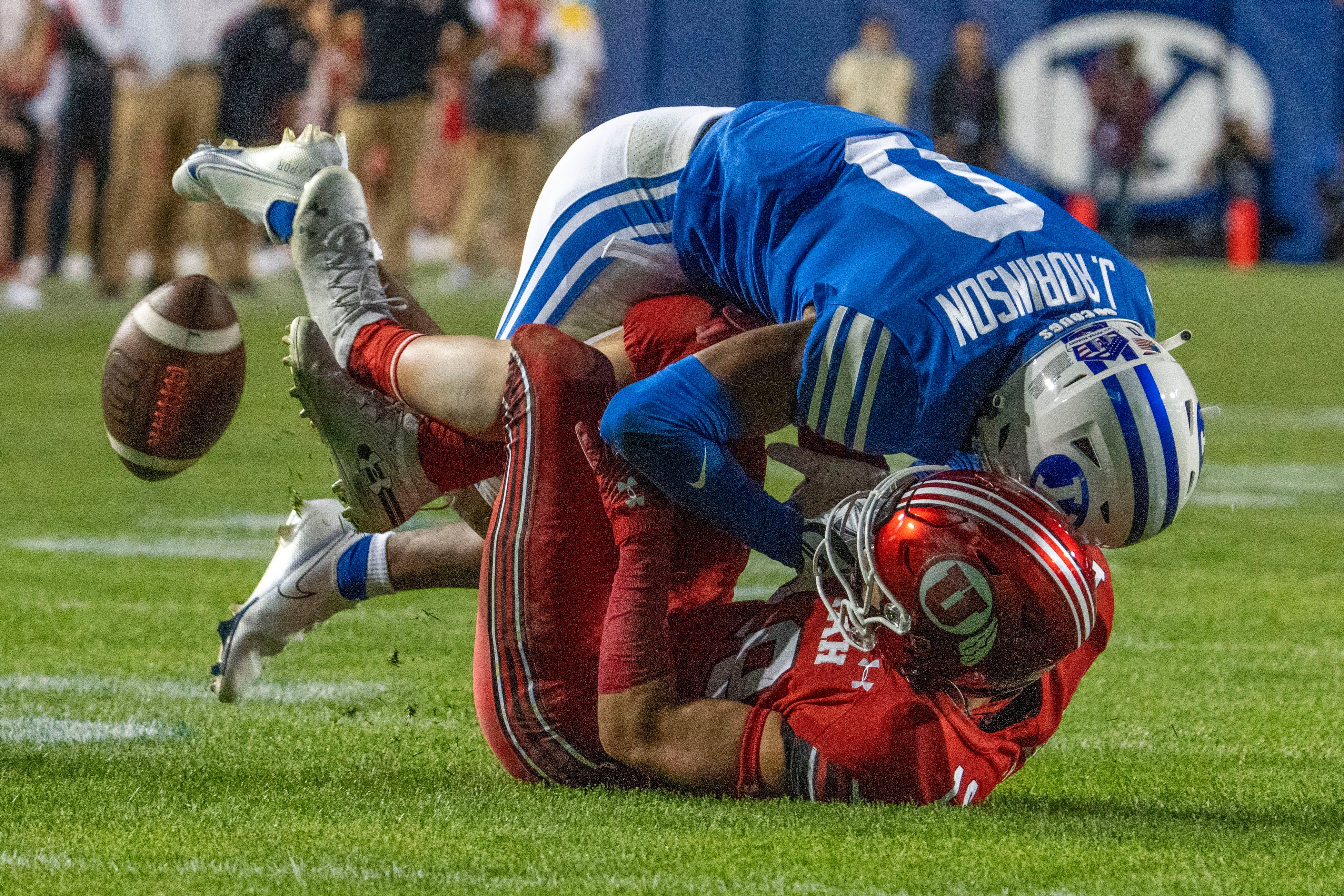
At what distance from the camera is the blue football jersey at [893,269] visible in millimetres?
3066

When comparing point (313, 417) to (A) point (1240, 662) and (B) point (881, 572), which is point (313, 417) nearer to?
(B) point (881, 572)

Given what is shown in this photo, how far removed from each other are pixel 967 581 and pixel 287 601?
151 centimetres

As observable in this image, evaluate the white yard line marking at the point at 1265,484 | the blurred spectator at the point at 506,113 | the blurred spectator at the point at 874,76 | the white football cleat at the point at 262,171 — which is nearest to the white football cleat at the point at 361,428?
the white football cleat at the point at 262,171

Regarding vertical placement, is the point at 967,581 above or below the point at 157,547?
above

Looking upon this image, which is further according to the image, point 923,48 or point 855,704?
point 923,48

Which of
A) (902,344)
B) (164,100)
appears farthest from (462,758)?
(164,100)

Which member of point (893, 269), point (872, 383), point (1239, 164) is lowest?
point (1239, 164)

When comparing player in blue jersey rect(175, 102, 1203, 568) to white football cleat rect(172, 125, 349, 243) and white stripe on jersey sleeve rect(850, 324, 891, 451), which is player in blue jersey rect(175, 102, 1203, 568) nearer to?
white stripe on jersey sleeve rect(850, 324, 891, 451)

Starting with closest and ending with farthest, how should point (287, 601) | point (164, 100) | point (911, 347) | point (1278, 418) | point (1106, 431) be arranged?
point (1106, 431) → point (911, 347) → point (287, 601) → point (1278, 418) → point (164, 100)

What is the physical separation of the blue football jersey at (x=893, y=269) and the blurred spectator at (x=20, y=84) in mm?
9672

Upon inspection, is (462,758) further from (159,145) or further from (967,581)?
(159,145)

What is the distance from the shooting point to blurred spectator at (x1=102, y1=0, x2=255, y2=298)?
1107cm

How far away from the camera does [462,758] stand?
11.1 ft

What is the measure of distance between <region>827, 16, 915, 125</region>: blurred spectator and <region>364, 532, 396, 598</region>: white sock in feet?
48.7
